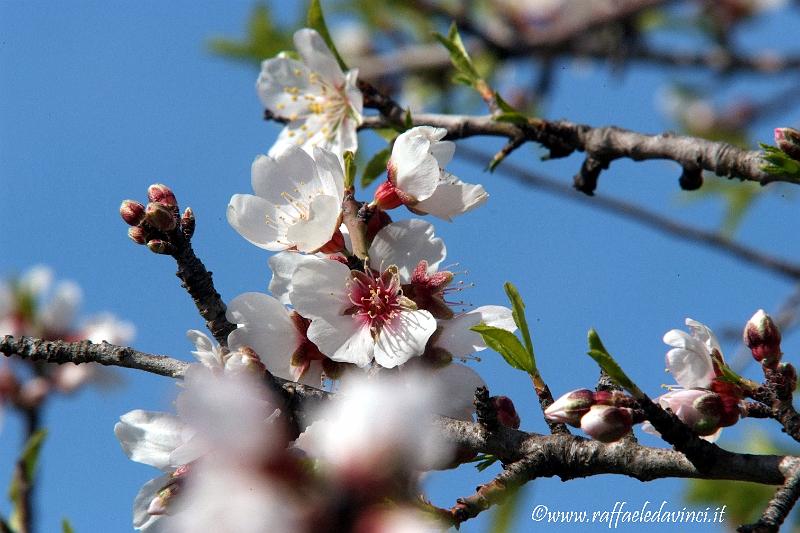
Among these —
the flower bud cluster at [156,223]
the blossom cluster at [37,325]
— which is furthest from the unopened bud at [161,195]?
the blossom cluster at [37,325]

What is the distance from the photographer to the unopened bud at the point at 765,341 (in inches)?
61.1

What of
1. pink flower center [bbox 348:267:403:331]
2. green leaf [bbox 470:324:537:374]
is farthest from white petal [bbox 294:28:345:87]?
green leaf [bbox 470:324:537:374]

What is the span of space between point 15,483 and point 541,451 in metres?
1.41

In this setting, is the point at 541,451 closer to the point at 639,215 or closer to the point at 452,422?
the point at 452,422

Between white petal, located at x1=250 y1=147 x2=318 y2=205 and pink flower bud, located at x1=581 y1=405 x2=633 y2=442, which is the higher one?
white petal, located at x1=250 y1=147 x2=318 y2=205

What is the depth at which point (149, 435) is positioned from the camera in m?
1.26

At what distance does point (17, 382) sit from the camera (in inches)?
156

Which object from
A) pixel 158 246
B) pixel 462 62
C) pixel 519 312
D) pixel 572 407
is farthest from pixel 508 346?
pixel 462 62

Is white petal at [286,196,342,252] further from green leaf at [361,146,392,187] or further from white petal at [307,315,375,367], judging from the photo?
green leaf at [361,146,392,187]

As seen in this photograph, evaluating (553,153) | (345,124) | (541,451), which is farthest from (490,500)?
(345,124)

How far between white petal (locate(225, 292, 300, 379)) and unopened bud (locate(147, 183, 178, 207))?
0.19m

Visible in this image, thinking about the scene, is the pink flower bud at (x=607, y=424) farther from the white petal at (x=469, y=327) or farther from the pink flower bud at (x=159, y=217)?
the pink flower bud at (x=159, y=217)

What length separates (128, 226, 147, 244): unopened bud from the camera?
143cm

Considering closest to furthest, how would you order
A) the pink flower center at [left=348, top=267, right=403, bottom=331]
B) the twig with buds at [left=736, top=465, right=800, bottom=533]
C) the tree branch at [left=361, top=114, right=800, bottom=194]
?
1. the twig with buds at [left=736, top=465, right=800, bottom=533]
2. the pink flower center at [left=348, top=267, right=403, bottom=331]
3. the tree branch at [left=361, top=114, right=800, bottom=194]
